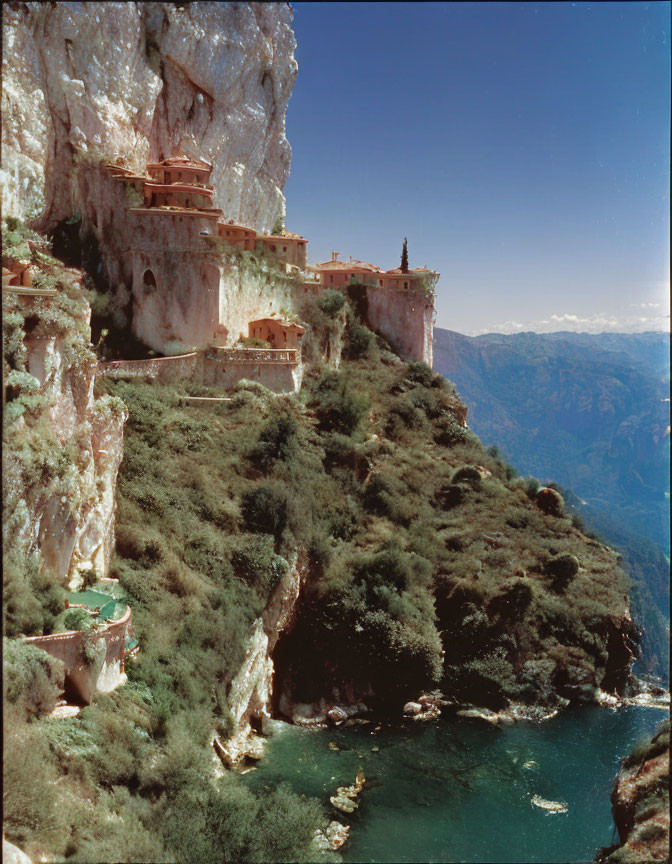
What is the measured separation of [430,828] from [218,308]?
15.3 m

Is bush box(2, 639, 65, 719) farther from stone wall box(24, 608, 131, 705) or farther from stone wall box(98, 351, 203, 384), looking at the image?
stone wall box(98, 351, 203, 384)

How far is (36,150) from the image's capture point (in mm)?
18922

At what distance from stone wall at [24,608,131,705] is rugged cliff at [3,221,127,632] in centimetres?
41

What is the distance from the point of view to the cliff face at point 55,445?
32.7ft

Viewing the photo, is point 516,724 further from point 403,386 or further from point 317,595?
point 403,386

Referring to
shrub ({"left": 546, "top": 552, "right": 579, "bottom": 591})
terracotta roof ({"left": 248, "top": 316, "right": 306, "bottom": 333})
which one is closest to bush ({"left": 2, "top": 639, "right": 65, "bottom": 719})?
terracotta roof ({"left": 248, "top": 316, "right": 306, "bottom": 333})

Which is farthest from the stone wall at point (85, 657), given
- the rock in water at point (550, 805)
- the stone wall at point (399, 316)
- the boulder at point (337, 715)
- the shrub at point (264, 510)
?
the stone wall at point (399, 316)

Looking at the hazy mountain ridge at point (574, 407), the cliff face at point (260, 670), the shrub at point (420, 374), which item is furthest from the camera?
the hazy mountain ridge at point (574, 407)

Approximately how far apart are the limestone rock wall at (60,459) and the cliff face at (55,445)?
0.02 metres

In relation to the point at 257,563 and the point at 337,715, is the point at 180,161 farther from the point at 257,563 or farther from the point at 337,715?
the point at 337,715

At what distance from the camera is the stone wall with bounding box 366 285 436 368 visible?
29.2 metres

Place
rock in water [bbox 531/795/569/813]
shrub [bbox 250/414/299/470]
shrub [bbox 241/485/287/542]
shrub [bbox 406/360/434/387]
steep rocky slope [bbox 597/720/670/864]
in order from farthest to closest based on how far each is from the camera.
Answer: shrub [bbox 406/360/434/387] → shrub [bbox 250/414/299/470] → shrub [bbox 241/485/287/542] → rock in water [bbox 531/795/569/813] → steep rocky slope [bbox 597/720/670/864]

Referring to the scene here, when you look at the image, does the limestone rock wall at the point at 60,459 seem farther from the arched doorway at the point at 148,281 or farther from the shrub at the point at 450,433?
the shrub at the point at 450,433

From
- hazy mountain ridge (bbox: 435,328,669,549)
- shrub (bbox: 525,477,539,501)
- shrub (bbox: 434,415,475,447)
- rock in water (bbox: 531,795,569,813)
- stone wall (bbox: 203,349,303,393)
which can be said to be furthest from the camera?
hazy mountain ridge (bbox: 435,328,669,549)
